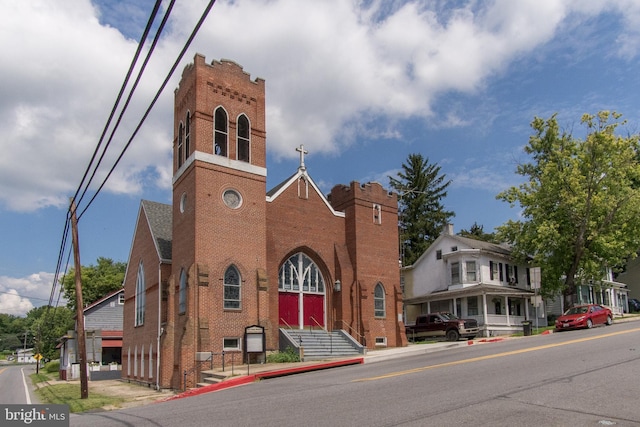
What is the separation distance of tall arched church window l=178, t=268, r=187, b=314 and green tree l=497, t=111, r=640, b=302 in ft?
76.9

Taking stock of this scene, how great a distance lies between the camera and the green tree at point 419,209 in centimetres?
6372

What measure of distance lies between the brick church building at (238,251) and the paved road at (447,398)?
781 cm

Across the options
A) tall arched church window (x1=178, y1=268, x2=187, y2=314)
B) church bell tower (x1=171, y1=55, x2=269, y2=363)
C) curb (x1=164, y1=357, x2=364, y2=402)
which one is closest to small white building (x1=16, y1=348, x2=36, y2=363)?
tall arched church window (x1=178, y1=268, x2=187, y2=314)

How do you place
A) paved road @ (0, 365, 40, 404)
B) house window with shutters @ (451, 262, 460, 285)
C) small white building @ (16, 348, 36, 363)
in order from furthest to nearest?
small white building @ (16, 348, 36, 363)
house window with shutters @ (451, 262, 460, 285)
paved road @ (0, 365, 40, 404)

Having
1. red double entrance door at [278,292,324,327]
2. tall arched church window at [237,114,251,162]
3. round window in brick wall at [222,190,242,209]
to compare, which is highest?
tall arched church window at [237,114,251,162]

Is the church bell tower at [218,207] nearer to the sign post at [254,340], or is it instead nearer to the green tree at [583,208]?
the sign post at [254,340]

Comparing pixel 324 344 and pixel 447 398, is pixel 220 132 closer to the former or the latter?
pixel 324 344

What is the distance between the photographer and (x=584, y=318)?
100ft

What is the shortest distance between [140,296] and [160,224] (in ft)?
13.4

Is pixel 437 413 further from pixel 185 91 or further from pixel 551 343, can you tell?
pixel 185 91

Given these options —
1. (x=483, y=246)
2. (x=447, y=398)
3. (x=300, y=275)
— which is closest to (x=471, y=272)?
(x=483, y=246)

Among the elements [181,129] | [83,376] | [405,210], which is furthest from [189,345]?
[405,210]

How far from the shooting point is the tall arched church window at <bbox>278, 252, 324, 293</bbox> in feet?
93.0

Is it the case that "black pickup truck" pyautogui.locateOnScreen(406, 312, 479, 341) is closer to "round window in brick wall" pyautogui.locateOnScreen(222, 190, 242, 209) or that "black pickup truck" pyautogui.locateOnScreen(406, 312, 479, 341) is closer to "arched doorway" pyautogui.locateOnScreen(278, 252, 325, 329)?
"arched doorway" pyautogui.locateOnScreen(278, 252, 325, 329)
